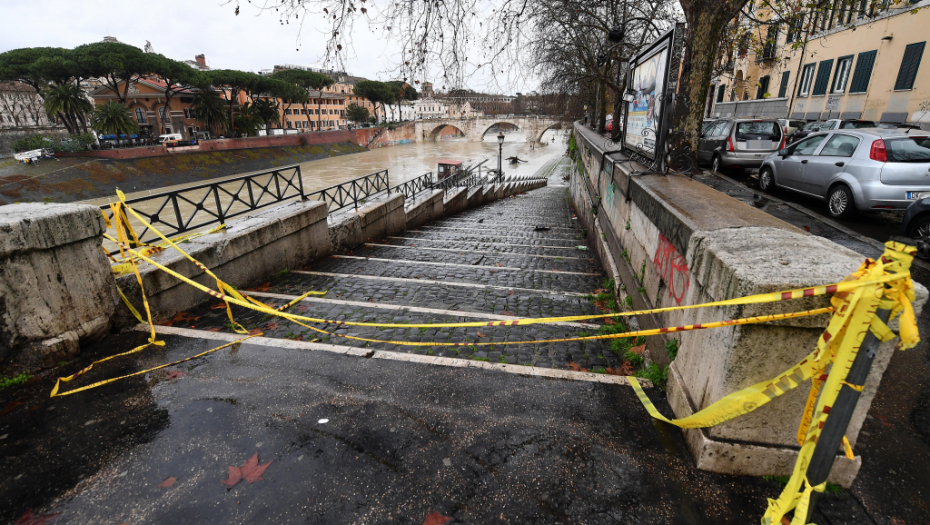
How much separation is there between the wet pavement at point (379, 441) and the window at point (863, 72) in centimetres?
2565

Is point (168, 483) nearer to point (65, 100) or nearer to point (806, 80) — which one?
point (806, 80)

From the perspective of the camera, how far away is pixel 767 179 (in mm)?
9570

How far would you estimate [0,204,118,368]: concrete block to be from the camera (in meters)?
3.20

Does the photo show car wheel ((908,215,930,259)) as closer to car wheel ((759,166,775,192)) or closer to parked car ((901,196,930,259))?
parked car ((901,196,930,259))

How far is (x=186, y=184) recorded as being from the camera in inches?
1483

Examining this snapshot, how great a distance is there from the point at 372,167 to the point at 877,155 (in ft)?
156

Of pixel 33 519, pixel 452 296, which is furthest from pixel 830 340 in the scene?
pixel 452 296

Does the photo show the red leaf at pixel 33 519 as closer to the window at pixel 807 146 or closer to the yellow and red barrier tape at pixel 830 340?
the yellow and red barrier tape at pixel 830 340

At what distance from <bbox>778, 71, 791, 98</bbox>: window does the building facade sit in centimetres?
6

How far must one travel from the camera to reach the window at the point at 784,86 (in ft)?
89.3

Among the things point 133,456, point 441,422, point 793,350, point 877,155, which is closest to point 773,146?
point 877,155

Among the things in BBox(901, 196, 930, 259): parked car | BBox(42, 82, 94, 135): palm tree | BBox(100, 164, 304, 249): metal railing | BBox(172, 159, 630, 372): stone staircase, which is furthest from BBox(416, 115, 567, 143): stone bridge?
BBox(901, 196, 930, 259): parked car

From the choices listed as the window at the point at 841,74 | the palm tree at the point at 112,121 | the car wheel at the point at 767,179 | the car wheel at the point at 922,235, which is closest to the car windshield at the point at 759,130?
the car wheel at the point at 767,179

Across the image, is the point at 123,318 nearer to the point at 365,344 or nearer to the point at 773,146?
the point at 365,344
